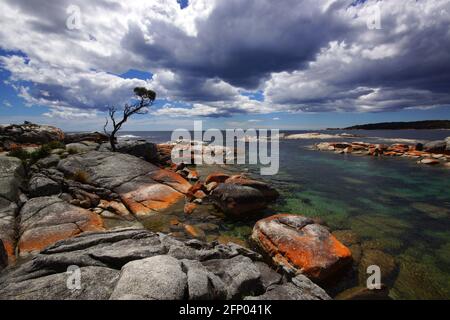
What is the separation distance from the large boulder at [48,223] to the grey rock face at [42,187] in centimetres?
161

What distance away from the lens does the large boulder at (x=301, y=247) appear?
29.4 feet

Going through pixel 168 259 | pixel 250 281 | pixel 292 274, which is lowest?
pixel 292 274

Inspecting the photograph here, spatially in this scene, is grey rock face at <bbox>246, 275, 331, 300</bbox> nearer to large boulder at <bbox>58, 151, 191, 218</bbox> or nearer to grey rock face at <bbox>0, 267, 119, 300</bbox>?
grey rock face at <bbox>0, 267, 119, 300</bbox>

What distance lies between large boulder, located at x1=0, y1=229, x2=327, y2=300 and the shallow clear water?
4.04m

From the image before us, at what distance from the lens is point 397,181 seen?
2686 centimetres

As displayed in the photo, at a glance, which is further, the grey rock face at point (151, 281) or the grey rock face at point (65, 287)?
the grey rock face at point (65, 287)

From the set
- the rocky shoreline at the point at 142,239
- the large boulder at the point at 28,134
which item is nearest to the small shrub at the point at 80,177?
the rocky shoreline at the point at 142,239

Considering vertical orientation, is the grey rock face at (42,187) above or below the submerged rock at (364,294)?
above

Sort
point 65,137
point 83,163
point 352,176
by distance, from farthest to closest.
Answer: point 65,137 → point 352,176 → point 83,163

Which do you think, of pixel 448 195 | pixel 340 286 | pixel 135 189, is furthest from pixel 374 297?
pixel 448 195

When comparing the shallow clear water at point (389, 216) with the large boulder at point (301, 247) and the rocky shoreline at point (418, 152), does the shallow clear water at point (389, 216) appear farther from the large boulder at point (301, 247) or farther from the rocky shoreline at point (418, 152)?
the rocky shoreline at point (418, 152)

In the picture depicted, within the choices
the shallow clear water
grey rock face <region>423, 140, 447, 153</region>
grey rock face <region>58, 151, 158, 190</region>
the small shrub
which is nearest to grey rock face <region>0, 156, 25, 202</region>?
grey rock face <region>58, 151, 158, 190</region>
